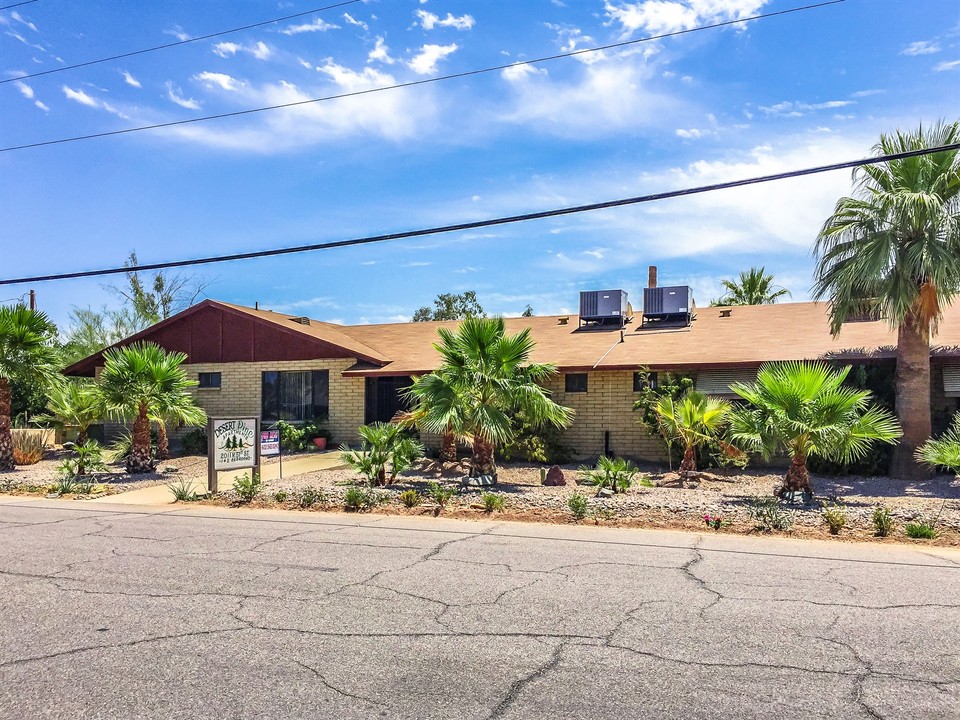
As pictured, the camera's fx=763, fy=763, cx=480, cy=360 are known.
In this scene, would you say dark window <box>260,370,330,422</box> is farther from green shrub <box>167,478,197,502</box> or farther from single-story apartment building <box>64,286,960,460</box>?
green shrub <box>167,478,197,502</box>

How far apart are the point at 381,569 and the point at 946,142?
513 inches

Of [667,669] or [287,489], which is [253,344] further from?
[667,669]

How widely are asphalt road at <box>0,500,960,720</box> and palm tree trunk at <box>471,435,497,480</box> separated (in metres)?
5.06

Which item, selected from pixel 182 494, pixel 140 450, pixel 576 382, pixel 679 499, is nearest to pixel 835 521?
pixel 679 499

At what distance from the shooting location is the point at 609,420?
19.2 m

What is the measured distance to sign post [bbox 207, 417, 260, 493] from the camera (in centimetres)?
1434

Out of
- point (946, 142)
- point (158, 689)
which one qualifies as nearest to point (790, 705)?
point (158, 689)

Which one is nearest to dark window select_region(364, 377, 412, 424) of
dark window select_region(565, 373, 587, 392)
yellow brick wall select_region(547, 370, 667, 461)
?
dark window select_region(565, 373, 587, 392)

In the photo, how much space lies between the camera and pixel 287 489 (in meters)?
14.4

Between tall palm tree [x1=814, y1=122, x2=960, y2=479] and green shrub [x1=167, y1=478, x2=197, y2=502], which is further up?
tall palm tree [x1=814, y1=122, x2=960, y2=479]

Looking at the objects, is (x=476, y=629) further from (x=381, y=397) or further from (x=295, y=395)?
(x=295, y=395)

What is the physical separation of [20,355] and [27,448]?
3.43 metres

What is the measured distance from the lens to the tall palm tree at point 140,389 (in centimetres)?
1700

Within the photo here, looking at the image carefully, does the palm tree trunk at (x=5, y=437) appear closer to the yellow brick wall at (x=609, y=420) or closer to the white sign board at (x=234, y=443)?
the white sign board at (x=234, y=443)
